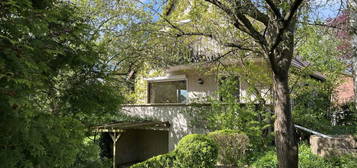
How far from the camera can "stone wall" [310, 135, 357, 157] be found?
18.1ft

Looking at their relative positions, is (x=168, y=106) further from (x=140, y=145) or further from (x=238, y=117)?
(x=140, y=145)

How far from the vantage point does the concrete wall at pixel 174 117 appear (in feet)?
30.3

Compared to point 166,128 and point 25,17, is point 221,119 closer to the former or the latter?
point 166,128

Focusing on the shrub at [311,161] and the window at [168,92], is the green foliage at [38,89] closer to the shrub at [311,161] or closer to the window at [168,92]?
the shrub at [311,161]

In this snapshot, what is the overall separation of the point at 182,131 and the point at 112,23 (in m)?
5.22

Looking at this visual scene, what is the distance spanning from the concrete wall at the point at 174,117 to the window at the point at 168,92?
1258mm

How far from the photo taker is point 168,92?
11695 mm

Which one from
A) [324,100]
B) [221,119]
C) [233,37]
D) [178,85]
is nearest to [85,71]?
Answer: [233,37]

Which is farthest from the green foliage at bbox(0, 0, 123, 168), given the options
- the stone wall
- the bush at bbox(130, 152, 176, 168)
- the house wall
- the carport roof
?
the house wall

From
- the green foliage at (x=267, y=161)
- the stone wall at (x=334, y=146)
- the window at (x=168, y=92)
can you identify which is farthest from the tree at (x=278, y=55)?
the window at (x=168, y=92)

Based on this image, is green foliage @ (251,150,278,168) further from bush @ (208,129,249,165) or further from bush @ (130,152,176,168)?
bush @ (130,152,176,168)

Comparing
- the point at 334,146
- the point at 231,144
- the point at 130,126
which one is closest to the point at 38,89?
the point at 231,144

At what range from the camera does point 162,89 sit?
39.3 feet

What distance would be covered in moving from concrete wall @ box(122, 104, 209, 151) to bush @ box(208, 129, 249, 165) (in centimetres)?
206
